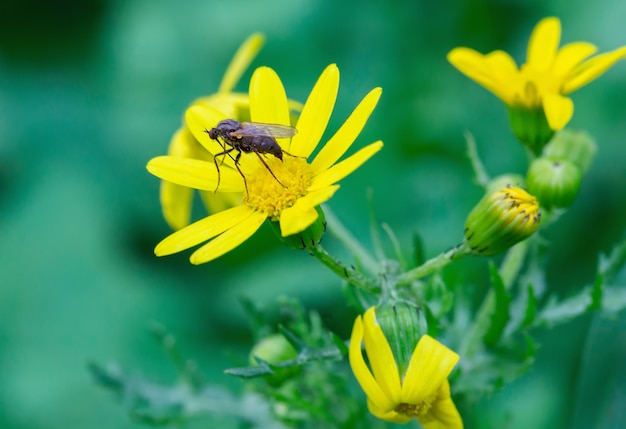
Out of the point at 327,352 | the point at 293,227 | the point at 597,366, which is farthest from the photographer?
the point at 597,366

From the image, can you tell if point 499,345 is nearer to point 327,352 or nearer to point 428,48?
point 327,352

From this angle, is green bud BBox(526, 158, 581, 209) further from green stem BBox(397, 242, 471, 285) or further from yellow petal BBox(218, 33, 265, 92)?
yellow petal BBox(218, 33, 265, 92)

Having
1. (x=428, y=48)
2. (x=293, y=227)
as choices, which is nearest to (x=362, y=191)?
(x=428, y=48)

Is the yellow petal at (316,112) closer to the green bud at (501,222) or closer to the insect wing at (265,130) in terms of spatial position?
the insect wing at (265,130)

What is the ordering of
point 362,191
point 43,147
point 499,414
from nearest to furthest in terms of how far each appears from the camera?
point 499,414 → point 362,191 → point 43,147

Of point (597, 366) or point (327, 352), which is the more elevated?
point (327, 352)

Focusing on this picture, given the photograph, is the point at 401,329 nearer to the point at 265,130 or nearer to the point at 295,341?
the point at 295,341

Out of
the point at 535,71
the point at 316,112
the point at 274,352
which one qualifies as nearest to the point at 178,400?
the point at 274,352

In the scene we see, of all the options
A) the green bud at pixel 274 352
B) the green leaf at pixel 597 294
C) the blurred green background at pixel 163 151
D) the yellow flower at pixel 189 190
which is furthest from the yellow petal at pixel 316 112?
the blurred green background at pixel 163 151
